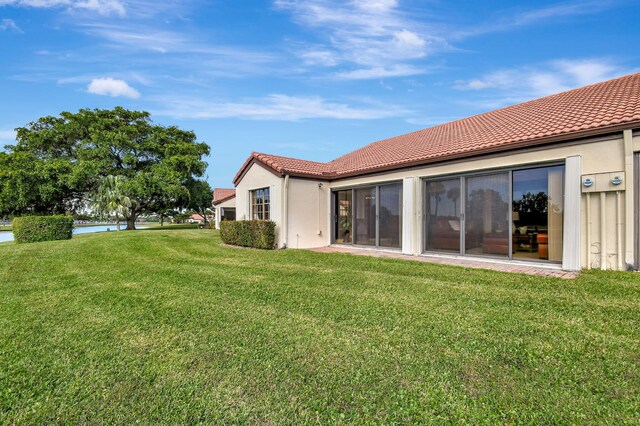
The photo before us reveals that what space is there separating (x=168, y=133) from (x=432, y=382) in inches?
1322

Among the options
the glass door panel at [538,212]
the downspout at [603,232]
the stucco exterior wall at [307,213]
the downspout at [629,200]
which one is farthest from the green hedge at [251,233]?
the downspout at [629,200]

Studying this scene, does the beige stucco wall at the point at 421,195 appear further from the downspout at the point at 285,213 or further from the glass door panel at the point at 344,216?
the glass door panel at the point at 344,216

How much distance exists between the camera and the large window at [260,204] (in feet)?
44.2

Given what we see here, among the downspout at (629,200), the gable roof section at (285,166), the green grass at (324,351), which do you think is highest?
the gable roof section at (285,166)

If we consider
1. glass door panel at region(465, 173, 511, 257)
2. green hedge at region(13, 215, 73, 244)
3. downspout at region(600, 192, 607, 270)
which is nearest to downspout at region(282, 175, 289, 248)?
glass door panel at region(465, 173, 511, 257)

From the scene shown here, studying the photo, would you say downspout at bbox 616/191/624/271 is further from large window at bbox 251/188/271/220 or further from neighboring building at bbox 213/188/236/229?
neighboring building at bbox 213/188/236/229

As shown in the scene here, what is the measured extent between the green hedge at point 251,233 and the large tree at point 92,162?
15.1m

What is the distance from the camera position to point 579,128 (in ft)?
23.0

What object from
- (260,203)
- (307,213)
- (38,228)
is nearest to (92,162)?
(38,228)

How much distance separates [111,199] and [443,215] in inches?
1037

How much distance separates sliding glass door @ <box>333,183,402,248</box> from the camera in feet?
35.8

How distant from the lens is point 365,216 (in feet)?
39.3

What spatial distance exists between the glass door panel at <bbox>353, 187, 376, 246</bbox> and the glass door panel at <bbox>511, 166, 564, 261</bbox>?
475 cm

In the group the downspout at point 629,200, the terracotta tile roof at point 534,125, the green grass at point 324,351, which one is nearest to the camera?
the green grass at point 324,351
